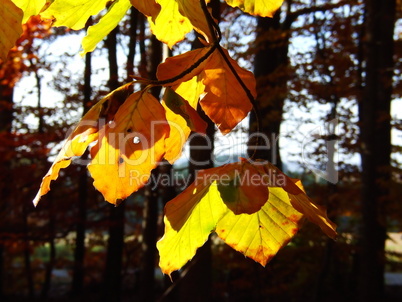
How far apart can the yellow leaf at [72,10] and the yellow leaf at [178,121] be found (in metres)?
0.19

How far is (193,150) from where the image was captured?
10.6 ft

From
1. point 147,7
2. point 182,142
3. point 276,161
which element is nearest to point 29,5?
point 147,7

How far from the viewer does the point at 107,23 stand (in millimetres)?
655

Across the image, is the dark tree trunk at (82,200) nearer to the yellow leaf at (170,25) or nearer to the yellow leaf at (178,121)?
the yellow leaf at (170,25)

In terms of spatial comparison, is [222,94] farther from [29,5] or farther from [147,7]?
[29,5]

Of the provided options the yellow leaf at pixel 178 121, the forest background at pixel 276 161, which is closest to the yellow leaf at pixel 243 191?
the yellow leaf at pixel 178 121

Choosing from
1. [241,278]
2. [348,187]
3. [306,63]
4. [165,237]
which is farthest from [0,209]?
[165,237]

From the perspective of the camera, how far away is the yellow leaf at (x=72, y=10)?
63 centimetres

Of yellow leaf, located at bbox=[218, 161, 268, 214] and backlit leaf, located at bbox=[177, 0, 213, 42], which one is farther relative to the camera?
backlit leaf, located at bbox=[177, 0, 213, 42]

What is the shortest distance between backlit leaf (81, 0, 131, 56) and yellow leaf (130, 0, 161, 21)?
0.11 meters

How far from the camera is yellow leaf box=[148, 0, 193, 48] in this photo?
2.31ft

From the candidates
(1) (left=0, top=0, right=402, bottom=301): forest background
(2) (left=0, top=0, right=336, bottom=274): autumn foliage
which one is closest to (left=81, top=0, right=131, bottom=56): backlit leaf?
(2) (left=0, top=0, right=336, bottom=274): autumn foliage

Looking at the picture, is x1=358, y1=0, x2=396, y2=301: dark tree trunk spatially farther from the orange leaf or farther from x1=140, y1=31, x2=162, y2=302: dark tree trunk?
the orange leaf

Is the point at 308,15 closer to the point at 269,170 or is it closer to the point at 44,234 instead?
the point at 44,234
